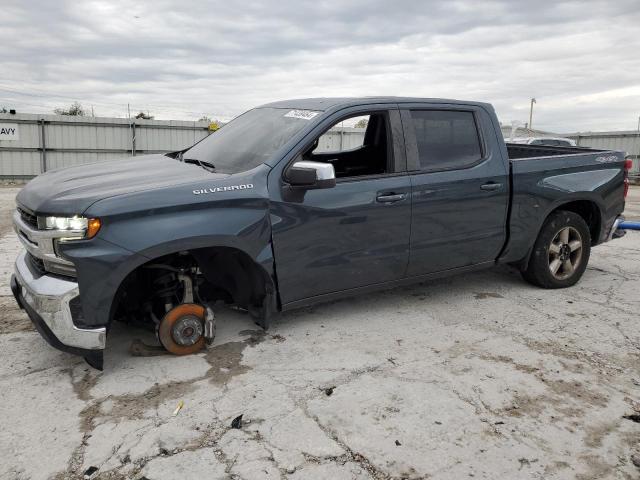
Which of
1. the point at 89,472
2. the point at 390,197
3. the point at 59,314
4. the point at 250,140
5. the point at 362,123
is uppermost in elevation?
the point at 362,123

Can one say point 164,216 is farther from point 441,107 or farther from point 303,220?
point 441,107

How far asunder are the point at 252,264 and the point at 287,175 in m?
0.66

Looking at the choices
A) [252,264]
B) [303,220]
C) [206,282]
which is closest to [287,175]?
[303,220]

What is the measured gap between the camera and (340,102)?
163 inches

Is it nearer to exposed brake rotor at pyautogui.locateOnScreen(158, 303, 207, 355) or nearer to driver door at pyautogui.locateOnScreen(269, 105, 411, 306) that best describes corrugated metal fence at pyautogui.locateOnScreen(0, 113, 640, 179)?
driver door at pyautogui.locateOnScreen(269, 105, 411, 306)

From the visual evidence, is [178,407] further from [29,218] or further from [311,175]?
[311,175]

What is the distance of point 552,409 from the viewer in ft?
9.98

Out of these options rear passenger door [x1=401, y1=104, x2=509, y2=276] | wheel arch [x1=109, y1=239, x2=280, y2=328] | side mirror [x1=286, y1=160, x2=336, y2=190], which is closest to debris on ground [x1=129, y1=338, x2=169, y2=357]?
wheel arch [x1=109, y1=239, x2=280, y2=328]

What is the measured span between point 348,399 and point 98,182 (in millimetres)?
2122

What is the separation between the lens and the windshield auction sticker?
13.2 feet

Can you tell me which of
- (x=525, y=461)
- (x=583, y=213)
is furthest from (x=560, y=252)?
(x=525, y=461)

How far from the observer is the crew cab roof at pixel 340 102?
161 inches

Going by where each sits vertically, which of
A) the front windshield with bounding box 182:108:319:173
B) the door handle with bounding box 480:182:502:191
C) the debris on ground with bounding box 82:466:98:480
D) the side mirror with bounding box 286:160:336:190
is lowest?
the debris on ground with bounding box 82:466:98:480

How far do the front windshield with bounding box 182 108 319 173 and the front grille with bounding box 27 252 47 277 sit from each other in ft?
4.27
